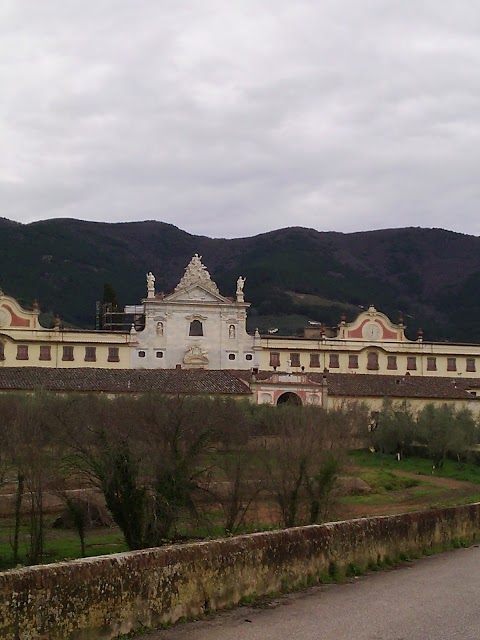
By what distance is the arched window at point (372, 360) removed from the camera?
83688 millimetres

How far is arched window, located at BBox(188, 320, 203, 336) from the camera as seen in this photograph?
81.1 m

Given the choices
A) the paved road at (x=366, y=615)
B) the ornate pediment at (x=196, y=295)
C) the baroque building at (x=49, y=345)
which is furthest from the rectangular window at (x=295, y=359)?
the paved road at (x=366, y=615)

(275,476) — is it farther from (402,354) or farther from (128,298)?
(128,298)

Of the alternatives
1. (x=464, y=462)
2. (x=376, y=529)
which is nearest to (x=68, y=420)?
(x=376, y=529)

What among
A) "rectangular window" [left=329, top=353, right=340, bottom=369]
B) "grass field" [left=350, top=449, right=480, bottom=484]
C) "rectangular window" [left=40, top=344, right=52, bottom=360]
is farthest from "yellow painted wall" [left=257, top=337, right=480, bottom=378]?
"grass field" [left=350, top=449, right=480, bottom=484]

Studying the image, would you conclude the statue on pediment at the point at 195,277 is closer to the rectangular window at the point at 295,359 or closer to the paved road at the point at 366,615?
the rectangular window at the point at 295,359

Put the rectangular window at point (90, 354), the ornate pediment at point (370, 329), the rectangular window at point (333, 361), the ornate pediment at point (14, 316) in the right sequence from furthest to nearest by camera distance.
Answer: the ornate pediment at point (370, 329) < the rectangular window at point (333, 361) < the rectangular window at point (90, 354) < the ornate pediment at point (14, 316)

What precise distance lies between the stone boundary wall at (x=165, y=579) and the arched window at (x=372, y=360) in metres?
67.0

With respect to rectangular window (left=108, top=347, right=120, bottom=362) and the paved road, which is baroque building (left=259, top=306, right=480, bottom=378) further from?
the paved road

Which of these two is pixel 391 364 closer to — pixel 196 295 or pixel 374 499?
pixel 196 295

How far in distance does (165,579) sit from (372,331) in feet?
245

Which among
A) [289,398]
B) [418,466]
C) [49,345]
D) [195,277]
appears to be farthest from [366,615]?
[195,277]

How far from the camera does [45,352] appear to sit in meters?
76.3

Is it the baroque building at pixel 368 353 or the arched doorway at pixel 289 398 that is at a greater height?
the baroque building at pixel 368 353
